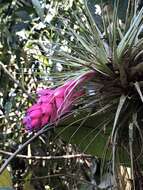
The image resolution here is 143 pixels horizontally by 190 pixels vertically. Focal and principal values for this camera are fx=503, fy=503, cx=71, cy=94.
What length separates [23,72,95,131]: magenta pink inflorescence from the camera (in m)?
0.78

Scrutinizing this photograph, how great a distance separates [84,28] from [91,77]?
128 mm

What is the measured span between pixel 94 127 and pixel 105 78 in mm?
121

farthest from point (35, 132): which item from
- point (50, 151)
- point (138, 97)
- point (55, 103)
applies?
point (50, 151)

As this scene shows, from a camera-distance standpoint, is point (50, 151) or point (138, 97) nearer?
point (138, 97)

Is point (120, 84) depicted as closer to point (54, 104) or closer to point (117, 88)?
point (117, 88)

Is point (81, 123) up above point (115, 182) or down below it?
above

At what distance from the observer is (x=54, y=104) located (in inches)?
31.5

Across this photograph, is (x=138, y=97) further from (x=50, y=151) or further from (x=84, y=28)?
(x=50, y=151)

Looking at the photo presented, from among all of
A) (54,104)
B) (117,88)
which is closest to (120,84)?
(117,88)

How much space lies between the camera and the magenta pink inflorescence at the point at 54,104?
78 cm

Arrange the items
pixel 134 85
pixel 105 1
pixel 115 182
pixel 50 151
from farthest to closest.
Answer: pixel 50 151
pixel 105 1
pixel 115 182
pixel 134 85

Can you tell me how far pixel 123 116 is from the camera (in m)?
0.78

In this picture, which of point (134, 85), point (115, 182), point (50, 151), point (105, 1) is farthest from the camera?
point (50, 151)

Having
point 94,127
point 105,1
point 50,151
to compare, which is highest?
point 105,1
